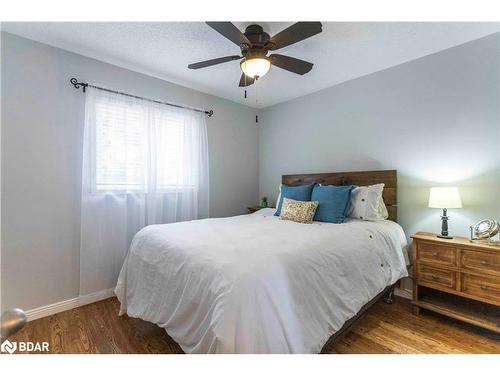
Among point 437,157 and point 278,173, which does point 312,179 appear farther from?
point 437,157

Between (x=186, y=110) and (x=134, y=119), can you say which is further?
(x=186, y=110)

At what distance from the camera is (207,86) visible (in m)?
3.14

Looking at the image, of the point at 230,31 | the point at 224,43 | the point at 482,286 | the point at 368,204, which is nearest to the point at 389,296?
the point at 482,286

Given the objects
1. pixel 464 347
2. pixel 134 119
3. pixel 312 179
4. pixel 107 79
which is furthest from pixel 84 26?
pixel 464 347

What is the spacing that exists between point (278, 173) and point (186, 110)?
1667 millimetres

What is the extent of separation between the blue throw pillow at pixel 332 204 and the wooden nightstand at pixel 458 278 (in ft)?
2.15

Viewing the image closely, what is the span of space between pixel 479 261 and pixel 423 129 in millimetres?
1286

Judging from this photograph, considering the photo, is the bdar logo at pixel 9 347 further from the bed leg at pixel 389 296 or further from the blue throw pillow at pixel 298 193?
the bed leg at pixel 389 296

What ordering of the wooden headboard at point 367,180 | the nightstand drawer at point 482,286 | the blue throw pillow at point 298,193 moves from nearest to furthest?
the nightstand drawer at point 482,286 → the wooden headboard at point 367,180 → the blue throw pillow at point 298,193

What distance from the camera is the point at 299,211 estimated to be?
8.08 feet

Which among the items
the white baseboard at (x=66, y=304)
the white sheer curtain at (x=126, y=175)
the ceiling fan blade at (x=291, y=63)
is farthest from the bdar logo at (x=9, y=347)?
the ceiling fan blade at (x=291, y=63)

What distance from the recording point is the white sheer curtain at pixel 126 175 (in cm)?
236

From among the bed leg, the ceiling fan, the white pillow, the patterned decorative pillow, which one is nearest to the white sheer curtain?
the ceiling fan

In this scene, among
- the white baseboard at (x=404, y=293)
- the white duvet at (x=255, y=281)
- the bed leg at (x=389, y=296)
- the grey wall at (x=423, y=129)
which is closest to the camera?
the white duvet at (x=255, y=281)
